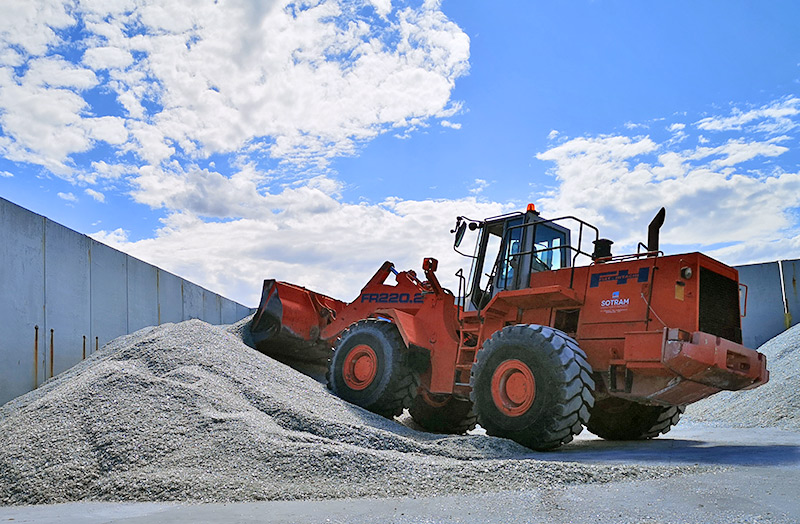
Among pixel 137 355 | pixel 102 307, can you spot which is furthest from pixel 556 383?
pixel 102 307

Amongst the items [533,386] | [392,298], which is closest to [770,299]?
[392,298]

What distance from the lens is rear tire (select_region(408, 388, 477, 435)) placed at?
31.9ft

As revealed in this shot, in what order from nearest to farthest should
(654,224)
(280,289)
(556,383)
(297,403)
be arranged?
(556,383), (297,403), (654,224), (280,289)

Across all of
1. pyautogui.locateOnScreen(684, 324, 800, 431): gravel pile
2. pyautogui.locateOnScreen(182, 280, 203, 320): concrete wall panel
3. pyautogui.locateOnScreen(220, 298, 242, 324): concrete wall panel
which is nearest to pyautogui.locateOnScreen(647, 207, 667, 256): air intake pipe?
pyautogui.locateOnScreen(684, 324, 800, 431): gravel pile

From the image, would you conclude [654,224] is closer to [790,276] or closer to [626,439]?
[626,439]

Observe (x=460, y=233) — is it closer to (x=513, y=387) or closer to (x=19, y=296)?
(x=513, y=387)

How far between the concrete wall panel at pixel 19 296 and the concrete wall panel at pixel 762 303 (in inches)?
595

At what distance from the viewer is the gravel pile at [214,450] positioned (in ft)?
16.0

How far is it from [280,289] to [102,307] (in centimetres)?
301

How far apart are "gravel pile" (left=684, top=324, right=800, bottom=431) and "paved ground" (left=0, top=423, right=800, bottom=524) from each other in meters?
5.81

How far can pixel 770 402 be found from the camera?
36.6ft

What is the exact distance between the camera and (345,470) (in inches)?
200

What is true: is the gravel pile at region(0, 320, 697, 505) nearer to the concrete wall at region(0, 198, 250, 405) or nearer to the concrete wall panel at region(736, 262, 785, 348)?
the concrete wall at region(0, 198, 250, 405)

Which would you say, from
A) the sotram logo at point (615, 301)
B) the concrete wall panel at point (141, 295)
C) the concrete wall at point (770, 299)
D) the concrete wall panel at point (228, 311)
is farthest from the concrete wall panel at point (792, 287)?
the concrete wall panel at point (228, 311)
